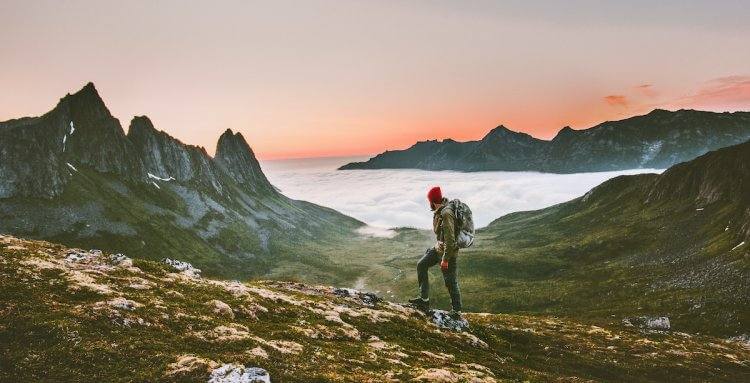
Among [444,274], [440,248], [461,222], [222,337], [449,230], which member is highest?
[461,222]

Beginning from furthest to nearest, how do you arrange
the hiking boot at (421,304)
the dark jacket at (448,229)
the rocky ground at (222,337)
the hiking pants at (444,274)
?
the hiking boot at (421,304)
the hiking pants at (444,274)
the dark jacket at (448,229)
the rocky ground at (222,337)

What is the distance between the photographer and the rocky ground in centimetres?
1602

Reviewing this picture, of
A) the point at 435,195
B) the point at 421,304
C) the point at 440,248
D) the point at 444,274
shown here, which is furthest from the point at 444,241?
the point at 421,304

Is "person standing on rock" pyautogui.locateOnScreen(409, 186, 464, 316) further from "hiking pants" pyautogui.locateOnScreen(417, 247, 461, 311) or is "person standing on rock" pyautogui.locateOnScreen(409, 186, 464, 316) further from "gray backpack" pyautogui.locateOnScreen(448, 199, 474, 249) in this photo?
"gray backpack" pyautogui.locateOnScreen(448, 199, 474, 249)

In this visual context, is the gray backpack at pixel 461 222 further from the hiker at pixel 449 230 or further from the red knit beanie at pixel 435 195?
the red knit beanie at pixel 435 195

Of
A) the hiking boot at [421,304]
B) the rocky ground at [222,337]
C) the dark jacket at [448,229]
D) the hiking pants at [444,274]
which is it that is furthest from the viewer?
the hiking boot at [421,304]

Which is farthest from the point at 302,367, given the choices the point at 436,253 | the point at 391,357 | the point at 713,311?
the point at 713,311

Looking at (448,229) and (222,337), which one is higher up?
(448,229)

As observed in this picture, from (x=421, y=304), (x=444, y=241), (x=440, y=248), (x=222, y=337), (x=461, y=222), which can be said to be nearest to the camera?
(x=222, y=337)

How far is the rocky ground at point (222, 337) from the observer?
16.0 m

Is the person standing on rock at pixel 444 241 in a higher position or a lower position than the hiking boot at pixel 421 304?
higher

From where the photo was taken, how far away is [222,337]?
20250mm

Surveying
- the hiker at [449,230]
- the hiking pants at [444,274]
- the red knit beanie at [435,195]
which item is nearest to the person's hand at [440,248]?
the hiker at [449,230]

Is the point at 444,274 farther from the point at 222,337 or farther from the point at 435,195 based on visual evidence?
the point at 222,337
